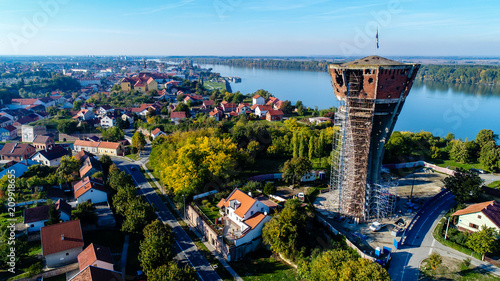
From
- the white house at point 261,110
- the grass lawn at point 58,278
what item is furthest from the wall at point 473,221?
the white house at point 261,110

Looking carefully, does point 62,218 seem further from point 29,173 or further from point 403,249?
point 403,249

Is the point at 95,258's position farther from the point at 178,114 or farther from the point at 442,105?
the point at 442,105

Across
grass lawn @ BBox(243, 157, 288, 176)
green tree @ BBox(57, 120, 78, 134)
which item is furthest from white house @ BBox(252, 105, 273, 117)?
green tree @ BBox(57, 120, 78, 134)

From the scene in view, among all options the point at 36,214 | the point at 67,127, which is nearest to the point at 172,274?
the point at 36,214

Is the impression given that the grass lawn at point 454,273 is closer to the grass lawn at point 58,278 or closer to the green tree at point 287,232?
the green tree at point 287,232

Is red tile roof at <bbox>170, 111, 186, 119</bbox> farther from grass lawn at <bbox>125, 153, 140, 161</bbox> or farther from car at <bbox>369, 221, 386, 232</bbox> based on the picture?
car at <bbox>369, 221, 386, 232</bbox>

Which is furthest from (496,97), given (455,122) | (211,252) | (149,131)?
(211,252)
